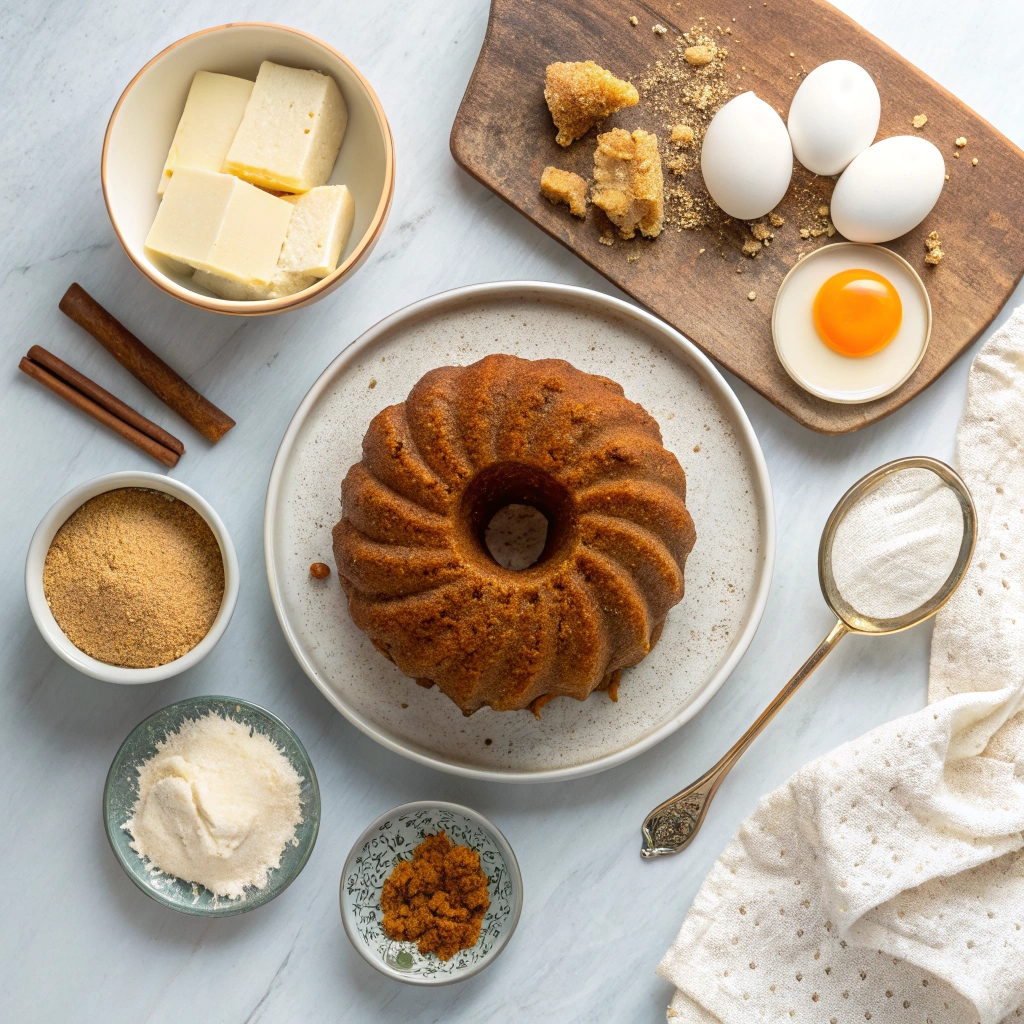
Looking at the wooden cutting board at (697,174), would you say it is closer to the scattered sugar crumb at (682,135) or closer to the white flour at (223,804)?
the scattered sugar crumb at (682,135)

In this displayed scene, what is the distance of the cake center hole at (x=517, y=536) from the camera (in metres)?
2.54

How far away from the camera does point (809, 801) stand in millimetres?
2518

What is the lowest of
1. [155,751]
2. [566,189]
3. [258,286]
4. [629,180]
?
[155,751]

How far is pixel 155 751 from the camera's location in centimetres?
249

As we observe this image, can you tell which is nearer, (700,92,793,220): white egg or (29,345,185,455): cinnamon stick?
(700,92,793,220): white egg

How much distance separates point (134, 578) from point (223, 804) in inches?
27.0

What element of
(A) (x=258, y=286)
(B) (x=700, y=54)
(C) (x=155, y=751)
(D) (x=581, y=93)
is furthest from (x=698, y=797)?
(B) (x=700, y=54)

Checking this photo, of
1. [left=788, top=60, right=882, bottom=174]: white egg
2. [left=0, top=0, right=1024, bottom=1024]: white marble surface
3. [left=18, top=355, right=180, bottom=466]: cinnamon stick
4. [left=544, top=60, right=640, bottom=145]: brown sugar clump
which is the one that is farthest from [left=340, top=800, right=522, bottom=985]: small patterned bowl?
[left=788, top=60, right=882, bottom=174]: white egg

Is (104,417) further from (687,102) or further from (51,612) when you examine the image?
(687,102)

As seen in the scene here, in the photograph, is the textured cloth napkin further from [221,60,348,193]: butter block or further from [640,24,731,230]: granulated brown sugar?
[221,60,348,193]: butter block

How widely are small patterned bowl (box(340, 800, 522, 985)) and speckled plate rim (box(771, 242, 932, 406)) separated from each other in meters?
1.58

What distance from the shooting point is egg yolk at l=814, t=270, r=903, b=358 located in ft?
8.09

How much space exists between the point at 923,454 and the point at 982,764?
0.94 metres

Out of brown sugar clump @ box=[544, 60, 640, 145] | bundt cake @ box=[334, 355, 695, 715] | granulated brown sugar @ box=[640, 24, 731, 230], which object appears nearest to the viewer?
bundt cake @ box=[334, 355, 695, 715]
